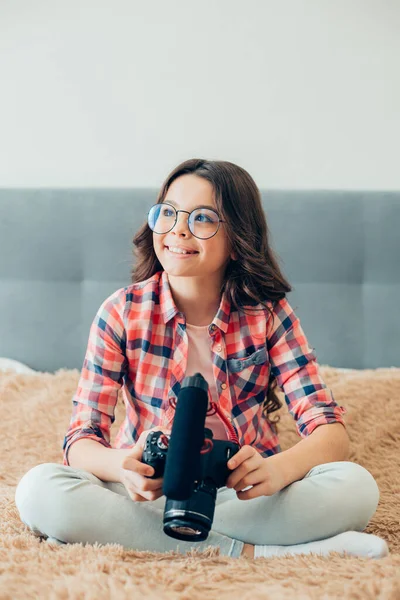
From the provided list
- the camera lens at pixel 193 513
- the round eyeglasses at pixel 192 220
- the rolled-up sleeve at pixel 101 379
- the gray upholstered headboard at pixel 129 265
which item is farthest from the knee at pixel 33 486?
the gray upholstered headboard at pixel 129 265

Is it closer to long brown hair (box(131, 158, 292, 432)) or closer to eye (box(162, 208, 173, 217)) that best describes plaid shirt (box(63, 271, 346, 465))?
long brown hair (box(131, 158, 292, 432))

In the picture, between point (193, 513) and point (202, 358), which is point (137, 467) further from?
point (202, 358)

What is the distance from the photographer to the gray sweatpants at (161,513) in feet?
3.32

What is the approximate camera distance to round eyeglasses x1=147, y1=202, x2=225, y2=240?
4.00 ft

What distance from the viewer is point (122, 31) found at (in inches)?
77.4

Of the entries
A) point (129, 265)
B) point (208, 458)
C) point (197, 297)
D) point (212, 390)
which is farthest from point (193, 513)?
point (129, 265)

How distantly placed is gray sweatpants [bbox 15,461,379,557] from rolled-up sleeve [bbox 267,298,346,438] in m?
0.15

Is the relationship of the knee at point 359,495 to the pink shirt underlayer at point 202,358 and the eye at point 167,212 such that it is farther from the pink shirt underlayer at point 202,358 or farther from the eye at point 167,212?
the eye at point 167,212

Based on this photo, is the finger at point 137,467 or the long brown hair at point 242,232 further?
the long brown hair at point 242,232

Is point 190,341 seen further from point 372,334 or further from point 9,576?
point 372,334

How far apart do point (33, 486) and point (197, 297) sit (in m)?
0.47

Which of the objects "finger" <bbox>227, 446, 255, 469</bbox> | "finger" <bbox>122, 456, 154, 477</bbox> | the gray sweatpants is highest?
"finger" <bbox>227, 446, 255, 469</bbox>

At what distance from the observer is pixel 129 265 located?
6.17 feet

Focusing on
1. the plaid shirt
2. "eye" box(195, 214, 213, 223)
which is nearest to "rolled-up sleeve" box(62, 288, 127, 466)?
the plaid shirt
